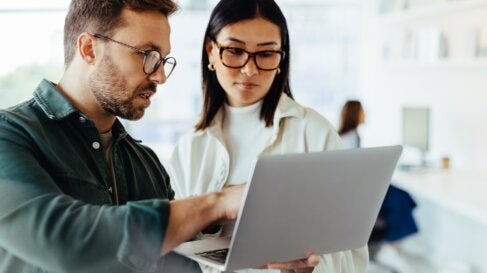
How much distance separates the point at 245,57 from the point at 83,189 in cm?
67

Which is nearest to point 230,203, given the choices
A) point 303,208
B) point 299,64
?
point 303,208

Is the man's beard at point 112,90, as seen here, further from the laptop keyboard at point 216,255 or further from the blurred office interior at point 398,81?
the blurred office interior at point 398,81

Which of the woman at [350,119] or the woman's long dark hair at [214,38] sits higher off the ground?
the woman's long dark hair at [214,38]

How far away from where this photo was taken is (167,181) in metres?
1.42

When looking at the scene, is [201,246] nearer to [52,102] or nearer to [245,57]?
[52,102]

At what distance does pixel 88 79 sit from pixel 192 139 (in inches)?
24.3

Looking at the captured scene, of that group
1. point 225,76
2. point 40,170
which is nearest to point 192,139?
point 225,76

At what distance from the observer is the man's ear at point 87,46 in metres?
1.13

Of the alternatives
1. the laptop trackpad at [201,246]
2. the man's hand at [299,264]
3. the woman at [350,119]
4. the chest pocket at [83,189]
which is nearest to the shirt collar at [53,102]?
the chest pocket at [83,189]

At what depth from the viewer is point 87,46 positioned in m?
1.13

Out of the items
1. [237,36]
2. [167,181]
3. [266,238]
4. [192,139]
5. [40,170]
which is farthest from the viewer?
[192,139]

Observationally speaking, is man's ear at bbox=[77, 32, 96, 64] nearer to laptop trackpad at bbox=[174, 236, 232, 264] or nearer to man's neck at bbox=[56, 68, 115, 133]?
man's neck at bbox=[56, 68, 115, 133]

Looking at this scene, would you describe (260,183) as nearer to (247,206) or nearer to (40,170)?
(247,206)

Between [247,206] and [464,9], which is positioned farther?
[464,9]
